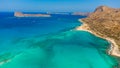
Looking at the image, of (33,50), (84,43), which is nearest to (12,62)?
(33,50)

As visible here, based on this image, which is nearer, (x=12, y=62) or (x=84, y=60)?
(x=12, y=62)

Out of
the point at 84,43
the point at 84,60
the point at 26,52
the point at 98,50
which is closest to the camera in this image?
the point at 84,60

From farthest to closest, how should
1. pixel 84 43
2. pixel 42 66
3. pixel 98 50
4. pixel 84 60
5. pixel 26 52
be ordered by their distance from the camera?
1. pixel 84 43
2. pixel 98 50
3. pixel 26 52
4. pixel 84 60
5. pixel 42 66

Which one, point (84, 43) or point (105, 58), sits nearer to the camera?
point (105, 58)

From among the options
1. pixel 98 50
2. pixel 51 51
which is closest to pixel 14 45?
pixel 51 51

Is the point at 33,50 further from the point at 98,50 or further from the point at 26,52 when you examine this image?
the point at 98,50

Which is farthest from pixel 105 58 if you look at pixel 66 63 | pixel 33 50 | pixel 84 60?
pixel 33 50

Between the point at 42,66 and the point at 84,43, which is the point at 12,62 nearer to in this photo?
the point at 42,66

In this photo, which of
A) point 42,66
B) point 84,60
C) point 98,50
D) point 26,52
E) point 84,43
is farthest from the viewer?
point 84,43
